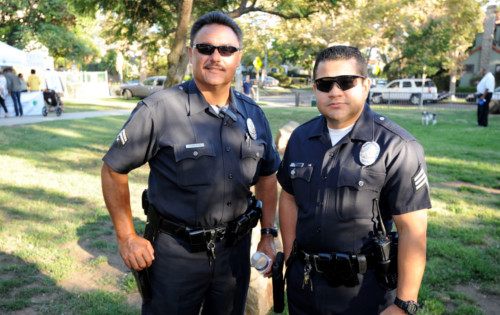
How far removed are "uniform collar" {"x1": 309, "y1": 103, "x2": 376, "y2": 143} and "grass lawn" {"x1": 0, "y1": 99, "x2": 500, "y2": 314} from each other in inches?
90.0

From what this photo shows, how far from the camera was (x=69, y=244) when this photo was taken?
484 centimetres

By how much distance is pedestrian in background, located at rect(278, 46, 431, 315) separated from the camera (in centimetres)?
192

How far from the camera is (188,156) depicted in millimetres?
2312

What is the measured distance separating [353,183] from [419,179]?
305 mm

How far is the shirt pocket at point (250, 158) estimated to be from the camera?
2482mm

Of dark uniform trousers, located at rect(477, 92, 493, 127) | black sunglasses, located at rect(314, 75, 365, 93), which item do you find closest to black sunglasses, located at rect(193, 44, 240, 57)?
black sunglasses, located at rect(314, 75, 365, 93)

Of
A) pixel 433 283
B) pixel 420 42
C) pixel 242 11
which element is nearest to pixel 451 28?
pixel 420 42

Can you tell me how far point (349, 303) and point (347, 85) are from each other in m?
1.12

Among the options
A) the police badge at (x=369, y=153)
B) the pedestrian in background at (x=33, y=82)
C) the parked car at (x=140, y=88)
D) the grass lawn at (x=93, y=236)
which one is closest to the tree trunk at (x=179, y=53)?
the grass lawn at (x=93, y=236)

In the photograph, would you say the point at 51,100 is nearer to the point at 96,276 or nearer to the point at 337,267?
the point at 96,276

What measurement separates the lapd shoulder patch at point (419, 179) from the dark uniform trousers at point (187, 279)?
1.12m

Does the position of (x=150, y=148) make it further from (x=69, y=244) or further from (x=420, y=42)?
(x=420, y=42)

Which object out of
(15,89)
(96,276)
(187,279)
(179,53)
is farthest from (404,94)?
(187,279)

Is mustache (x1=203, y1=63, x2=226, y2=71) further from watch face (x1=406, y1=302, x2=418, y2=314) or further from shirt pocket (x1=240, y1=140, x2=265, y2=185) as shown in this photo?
watch face (x1=406, y1=302, x2=418, y2=314)
